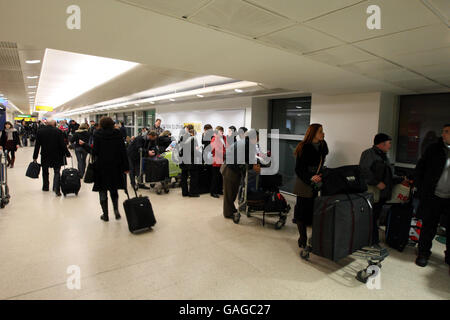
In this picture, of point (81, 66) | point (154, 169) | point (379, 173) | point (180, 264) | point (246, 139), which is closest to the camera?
point (180, 264)

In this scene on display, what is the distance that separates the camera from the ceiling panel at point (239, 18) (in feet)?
5.80

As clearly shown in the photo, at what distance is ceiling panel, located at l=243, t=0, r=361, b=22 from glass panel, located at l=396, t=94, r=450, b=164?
14.0ft

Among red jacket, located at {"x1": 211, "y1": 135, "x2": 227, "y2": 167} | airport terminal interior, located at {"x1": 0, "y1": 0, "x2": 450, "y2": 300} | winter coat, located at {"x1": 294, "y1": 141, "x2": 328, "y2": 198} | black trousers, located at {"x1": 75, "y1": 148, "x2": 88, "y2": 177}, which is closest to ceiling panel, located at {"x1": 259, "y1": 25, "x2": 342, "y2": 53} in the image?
airport terminal interior, located at {"x1": 0, "y1": 0, "x2": 450, "y2": 300}

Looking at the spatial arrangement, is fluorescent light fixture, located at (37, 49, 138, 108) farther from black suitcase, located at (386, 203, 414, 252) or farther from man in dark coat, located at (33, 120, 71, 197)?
black suitcase, located at (386, 203, 414, 252)

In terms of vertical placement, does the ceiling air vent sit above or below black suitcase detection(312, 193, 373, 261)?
above

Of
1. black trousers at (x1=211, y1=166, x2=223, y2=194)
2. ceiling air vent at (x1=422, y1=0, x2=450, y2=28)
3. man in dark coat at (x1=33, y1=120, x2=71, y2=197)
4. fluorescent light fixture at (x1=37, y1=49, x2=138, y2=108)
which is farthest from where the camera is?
fluorescent light fixture at (x1=37, y1=49, x2=138, y2=108)

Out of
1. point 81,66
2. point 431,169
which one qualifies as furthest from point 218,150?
point 81,66

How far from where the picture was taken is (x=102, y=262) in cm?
281

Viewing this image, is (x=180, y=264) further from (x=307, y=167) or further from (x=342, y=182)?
(x=342, y=182)

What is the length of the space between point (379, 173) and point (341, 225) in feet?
4.05

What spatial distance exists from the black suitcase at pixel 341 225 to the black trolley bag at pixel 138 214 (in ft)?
7.43

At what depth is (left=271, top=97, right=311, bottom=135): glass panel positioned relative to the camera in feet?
20.6

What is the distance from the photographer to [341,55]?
2727mm
